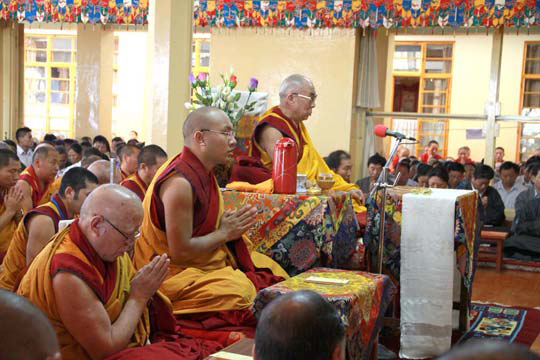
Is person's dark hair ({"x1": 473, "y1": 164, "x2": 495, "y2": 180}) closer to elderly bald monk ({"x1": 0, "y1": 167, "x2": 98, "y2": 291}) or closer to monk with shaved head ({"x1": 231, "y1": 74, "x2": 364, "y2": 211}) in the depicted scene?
monk with shaved head ({"x1": 231, "y1": 74, "x2": 364, "y2": 211})

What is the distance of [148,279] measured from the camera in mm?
3061

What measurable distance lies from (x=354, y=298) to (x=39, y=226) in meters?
1.83

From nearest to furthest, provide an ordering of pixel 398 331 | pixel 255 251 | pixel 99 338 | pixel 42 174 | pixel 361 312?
1. pixel 99 338
2. pixel 361 312
3. pixel 255 251
4. pixel 398 331
5. pixel 42 174

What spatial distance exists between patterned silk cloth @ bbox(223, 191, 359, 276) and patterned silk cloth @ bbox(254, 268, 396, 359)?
0.47 meters

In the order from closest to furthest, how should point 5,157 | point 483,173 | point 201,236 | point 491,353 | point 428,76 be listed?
1. point 491,353
2. point 201,236
3. point 5,157
4. point 483,173
5. point 428,76

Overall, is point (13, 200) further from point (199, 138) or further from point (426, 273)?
point (426, 273)

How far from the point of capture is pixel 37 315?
1.12 m

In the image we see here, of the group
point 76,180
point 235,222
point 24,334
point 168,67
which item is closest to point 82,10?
point 168,67

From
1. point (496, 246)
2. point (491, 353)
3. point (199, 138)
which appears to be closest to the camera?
point (491, 353)

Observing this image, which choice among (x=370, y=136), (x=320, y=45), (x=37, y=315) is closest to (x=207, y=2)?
(x=320, y=45)

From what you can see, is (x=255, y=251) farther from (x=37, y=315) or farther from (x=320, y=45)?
(x=320, y=45)

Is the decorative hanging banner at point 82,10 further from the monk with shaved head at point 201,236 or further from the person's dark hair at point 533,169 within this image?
the monk with shaved head at point 201,236

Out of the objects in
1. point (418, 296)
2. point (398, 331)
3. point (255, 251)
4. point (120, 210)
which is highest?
point (120, 210)

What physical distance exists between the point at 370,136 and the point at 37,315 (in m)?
9.81
